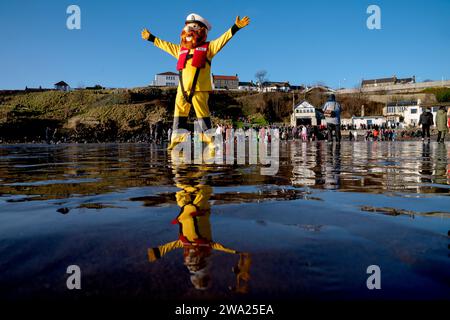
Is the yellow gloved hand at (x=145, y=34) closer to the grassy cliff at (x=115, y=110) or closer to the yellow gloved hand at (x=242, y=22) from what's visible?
the yellow gloved hand at (x=242, y=22)

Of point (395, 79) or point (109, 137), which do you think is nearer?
point (109, 137)

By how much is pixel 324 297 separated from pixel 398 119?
92262mm

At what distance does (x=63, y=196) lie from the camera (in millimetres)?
2771

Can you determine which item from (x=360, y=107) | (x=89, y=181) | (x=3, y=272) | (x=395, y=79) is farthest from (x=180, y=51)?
(x=395, y=79)

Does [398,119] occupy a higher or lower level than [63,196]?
higher

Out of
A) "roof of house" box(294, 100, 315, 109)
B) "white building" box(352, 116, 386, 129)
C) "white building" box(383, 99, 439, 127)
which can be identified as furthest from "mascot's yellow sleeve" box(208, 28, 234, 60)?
"roof of house" box(294, 100, 315, 109)

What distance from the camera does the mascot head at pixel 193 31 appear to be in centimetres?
800

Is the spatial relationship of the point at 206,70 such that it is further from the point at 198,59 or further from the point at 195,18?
the point at 195,18

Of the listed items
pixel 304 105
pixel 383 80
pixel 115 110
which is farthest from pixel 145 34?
pixel 383 80

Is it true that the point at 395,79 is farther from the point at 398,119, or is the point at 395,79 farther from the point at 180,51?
the point at 180,51

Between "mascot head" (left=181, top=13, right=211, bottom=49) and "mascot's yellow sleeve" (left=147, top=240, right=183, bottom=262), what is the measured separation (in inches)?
283

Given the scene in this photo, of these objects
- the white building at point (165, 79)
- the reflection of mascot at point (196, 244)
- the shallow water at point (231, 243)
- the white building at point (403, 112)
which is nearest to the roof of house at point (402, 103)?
the white building at point (403, 112)

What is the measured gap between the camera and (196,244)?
142cm

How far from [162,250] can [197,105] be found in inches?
277
